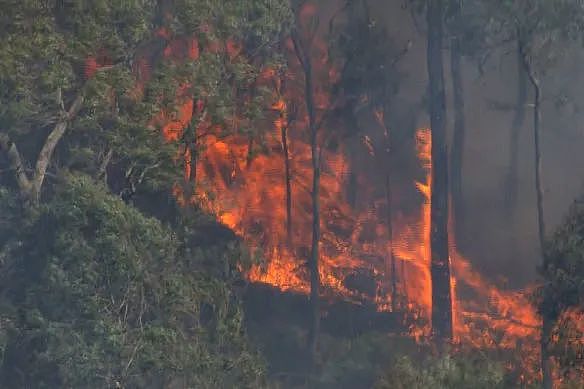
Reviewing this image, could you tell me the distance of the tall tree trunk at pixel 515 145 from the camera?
3428 cm

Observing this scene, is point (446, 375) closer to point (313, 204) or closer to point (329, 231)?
point (313, 204)

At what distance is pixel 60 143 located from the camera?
2141 cm

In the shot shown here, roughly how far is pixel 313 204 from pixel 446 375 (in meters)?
16.3

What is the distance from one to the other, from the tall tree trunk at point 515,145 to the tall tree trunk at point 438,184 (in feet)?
18.4

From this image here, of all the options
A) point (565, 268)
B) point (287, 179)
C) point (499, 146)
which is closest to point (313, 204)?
point (287, 179)

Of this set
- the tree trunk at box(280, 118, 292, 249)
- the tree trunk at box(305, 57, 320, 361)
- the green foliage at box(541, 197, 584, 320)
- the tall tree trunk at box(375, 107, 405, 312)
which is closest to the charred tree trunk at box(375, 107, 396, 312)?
the tall tree trunk at box(375, 107, 405, 312)

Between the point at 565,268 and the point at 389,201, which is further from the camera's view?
the point at 389,201

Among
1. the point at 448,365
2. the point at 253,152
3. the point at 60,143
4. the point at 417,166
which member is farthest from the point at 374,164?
the point at 448,365

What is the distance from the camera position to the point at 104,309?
16406 mm

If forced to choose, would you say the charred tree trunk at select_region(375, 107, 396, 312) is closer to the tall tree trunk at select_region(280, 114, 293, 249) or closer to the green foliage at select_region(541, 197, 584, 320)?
the tall tree trunk at select_region(280, 114, 293, 249)

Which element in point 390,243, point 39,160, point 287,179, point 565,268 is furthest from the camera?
point 390,243

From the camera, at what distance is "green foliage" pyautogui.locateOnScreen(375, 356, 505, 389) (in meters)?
12.3

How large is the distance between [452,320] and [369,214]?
5.99 metres

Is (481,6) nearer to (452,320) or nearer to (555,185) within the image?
(555,185)
